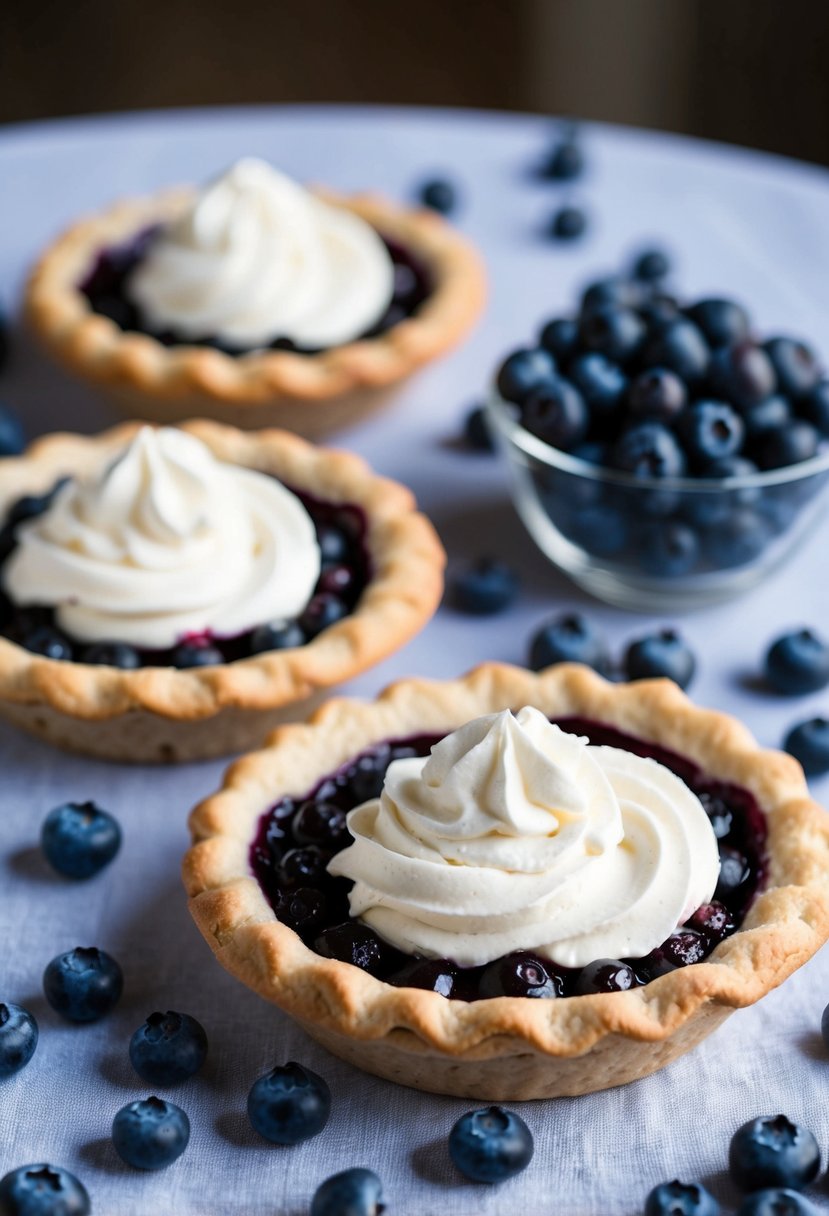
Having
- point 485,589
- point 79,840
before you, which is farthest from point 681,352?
point 79,840

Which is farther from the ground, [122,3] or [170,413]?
[170,413]

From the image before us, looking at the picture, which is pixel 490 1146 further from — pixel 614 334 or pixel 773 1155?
pixel 614 334

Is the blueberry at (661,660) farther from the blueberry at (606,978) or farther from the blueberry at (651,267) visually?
the blueberry at (651,267)

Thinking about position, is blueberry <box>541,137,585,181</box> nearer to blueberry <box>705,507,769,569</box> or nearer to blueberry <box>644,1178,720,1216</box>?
blueberry <box>705,507,769,569</box>

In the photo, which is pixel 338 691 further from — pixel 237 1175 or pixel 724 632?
pixel 237 1175

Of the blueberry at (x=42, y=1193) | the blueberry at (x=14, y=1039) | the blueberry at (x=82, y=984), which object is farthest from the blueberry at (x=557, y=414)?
the blueberry at (x=42, y=1193)

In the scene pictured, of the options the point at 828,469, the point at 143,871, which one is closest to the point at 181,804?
the point at 143,871
